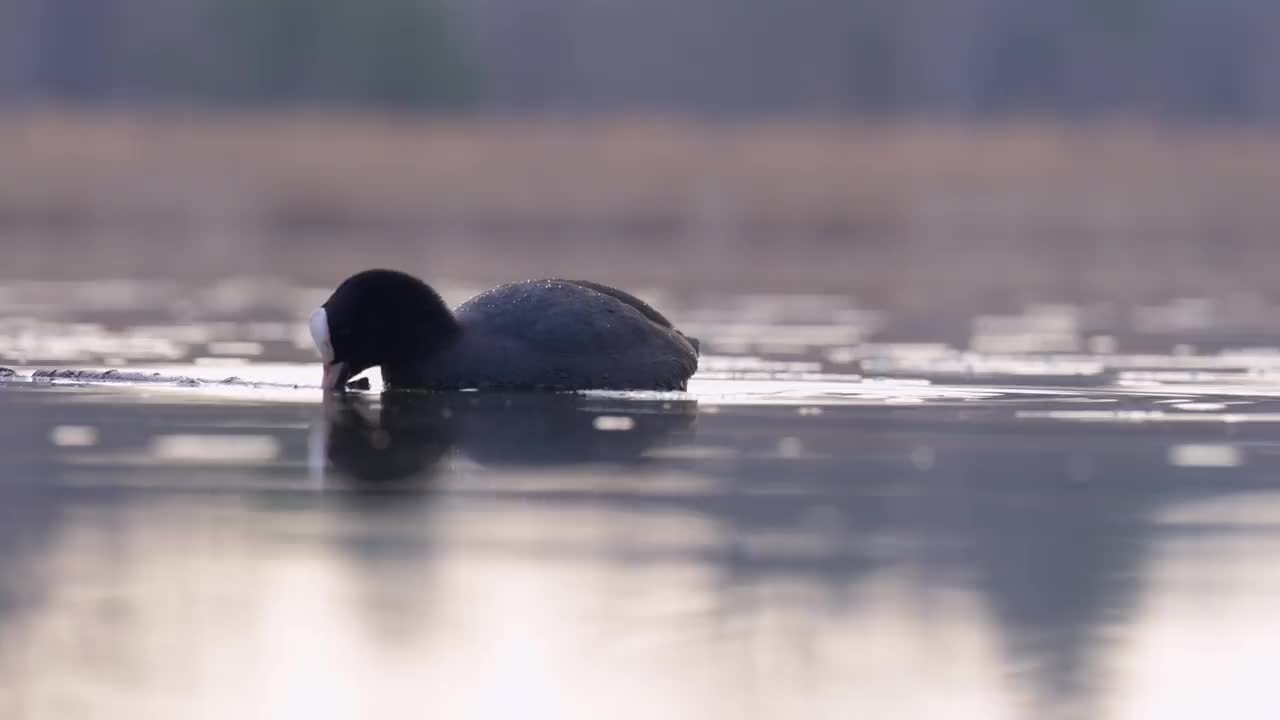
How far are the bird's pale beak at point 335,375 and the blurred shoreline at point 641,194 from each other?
49.7 ft

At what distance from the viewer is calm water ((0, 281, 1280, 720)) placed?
552 centimetres

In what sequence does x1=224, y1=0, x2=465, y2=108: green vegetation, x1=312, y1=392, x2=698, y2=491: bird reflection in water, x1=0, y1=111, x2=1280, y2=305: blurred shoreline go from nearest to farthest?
x1=312, y1=392, x2=698, y2=491: bird reflection in water → x1=0, y1=111, x2=1280, y2=305: blurred shoreline → x1=224, y1=0, x2=465, y2=108: green vegetation

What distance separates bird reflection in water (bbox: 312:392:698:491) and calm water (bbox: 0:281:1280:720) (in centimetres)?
3

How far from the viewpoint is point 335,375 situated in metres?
11.7

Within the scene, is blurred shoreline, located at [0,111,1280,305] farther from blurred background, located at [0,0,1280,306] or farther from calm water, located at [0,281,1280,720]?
calm water, located at [0,281,1280,720]

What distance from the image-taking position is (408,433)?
32.7 feet

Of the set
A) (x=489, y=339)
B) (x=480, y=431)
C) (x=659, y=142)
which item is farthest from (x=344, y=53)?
(x=480, y=431)

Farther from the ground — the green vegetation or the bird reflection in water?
the green vegetation

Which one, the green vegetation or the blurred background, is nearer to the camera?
the blurred background

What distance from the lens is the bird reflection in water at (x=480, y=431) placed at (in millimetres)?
9070

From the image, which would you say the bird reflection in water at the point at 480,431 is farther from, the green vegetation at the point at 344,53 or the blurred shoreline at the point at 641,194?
the green vegetation at the point at 344,53

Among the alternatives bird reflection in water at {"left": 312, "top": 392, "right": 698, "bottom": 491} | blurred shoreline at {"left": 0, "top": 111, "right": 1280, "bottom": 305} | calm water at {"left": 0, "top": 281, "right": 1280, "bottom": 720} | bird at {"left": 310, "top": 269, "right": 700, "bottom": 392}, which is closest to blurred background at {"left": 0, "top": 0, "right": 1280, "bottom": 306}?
blurred shoreline at {"left": 0, "top": 111, "right": 1280, "bottom": 305}

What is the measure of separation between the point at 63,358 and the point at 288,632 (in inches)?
319

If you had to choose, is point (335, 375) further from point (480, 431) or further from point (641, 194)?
point (641, 194)
